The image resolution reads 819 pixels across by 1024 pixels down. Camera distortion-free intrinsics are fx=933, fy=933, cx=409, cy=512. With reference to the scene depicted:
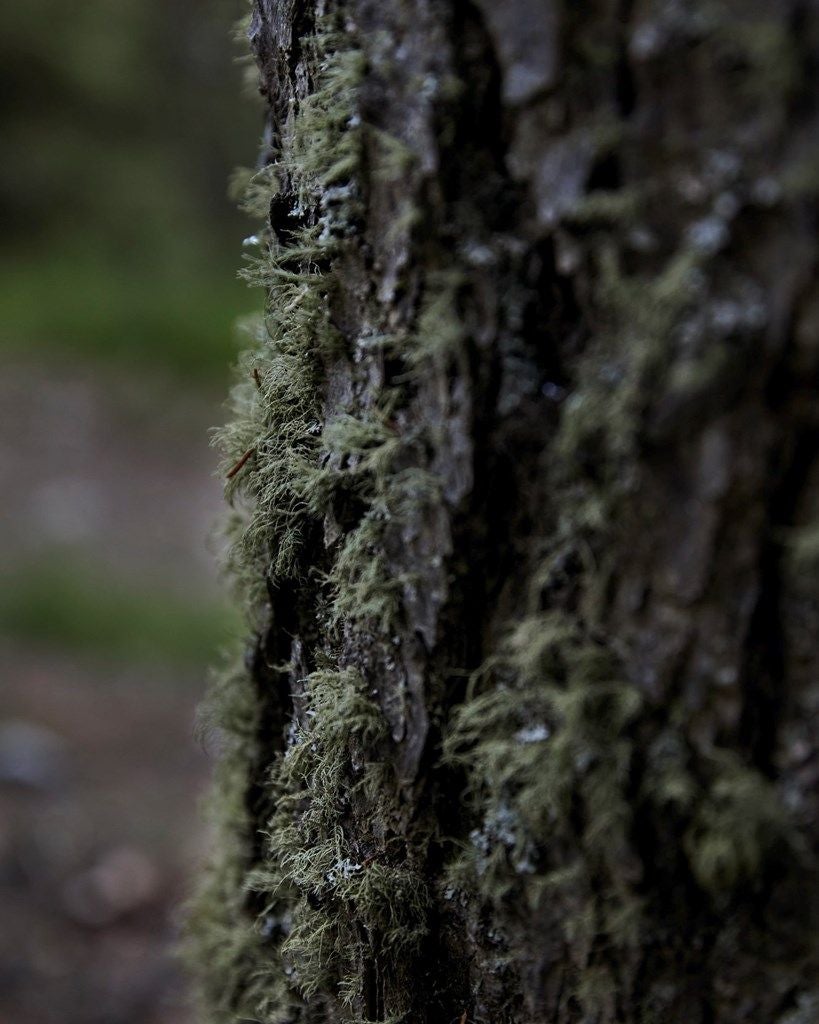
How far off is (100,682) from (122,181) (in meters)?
5.03

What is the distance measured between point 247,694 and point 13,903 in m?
1.71

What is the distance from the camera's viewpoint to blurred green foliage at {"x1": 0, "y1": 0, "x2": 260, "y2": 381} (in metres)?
6.54

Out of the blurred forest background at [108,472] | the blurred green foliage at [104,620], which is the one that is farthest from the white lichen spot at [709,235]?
the blurred green foliage at [104,620]

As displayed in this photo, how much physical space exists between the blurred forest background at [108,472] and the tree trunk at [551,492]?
0.32 m

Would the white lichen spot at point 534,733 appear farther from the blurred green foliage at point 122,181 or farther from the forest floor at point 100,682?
the blurred green foliage at point 122,181

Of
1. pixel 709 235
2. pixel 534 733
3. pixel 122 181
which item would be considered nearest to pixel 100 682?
pixel 534 733

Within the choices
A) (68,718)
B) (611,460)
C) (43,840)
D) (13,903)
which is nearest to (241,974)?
(611,460)

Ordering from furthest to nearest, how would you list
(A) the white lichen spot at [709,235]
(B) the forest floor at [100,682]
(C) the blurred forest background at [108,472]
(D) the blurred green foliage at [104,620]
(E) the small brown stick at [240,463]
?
(D) the blurred green foliage at [104,620]
(C) the blurred forest background at [108,472]
(B) the forest floor at [100,682]
(E) the small brown stick at [240,463]
(A) the white lichen spot at [709,235]

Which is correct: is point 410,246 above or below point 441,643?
above

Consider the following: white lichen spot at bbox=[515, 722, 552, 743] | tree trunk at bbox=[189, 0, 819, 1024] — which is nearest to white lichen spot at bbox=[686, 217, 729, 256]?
tree trunk at bbox=[189, 0, 819, 1024]

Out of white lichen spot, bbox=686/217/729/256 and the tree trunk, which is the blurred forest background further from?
white lichen spot, bbox=686/217/729/256

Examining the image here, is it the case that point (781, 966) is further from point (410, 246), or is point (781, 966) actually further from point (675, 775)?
point (410, 246)

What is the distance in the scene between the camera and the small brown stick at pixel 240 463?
89 centimetres

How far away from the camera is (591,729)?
2.15 ft
